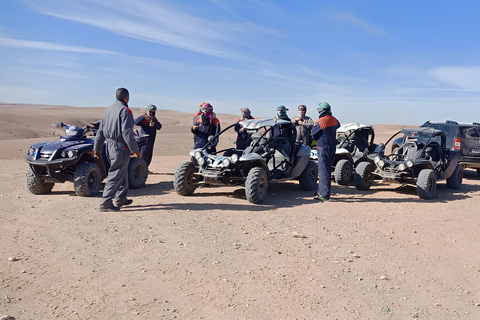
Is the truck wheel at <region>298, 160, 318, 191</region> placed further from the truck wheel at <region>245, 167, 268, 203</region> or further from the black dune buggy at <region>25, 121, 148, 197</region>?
the black dune buggy at <region>25, 121, 148, 197</region>

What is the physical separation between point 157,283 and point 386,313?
6.99 feet

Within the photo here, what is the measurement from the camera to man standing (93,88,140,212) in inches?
283

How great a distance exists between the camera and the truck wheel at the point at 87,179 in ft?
27.9

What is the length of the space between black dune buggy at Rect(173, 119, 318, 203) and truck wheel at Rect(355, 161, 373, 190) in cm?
97

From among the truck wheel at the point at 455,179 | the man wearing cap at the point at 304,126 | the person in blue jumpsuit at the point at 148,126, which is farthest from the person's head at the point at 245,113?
the truck wheel at the point at 455,179

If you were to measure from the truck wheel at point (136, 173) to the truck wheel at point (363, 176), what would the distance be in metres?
4.86

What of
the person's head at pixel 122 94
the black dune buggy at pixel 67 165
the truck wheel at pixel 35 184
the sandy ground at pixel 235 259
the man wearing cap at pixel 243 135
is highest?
the person's head at pixel 122 94

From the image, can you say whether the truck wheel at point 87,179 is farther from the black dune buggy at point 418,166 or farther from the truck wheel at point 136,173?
the black dune buggy at point 418,166

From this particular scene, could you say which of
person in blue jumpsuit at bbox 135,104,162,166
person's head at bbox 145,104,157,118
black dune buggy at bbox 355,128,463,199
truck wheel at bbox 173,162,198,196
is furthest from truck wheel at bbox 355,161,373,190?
person's head at bbox 145,104,157,118

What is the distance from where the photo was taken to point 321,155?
8992 mm

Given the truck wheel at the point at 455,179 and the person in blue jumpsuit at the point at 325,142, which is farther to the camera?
the truck wheel at the point at 455,179

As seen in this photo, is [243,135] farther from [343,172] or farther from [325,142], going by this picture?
[325,142]

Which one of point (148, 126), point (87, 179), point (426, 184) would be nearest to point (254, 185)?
point (87, 179)

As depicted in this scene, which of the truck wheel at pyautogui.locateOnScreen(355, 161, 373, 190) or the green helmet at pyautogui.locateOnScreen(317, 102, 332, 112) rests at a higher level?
the green helmet at pyautogui.locateOnScreen(317, 102, 332, 112)
